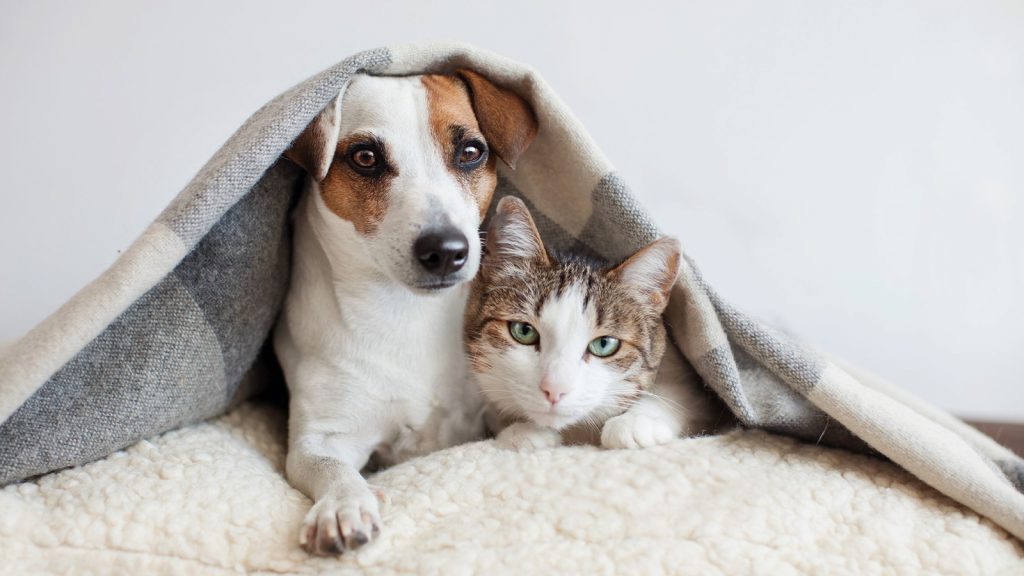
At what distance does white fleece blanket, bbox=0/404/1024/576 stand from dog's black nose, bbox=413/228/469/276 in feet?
1.01

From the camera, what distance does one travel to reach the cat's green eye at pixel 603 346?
1331 mm

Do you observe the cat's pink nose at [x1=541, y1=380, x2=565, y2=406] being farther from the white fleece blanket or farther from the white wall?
the white wall

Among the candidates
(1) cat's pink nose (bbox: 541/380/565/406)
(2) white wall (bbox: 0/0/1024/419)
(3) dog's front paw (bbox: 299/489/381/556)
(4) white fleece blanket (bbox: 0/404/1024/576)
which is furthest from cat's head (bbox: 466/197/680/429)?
(2) white wall (bbox: 0/0/1024/419)

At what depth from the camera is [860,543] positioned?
43.0 inches

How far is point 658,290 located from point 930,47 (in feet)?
4.03

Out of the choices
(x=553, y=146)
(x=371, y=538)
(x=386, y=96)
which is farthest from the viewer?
(x=553, y=146)

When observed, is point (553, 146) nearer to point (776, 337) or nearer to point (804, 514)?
point (776, 337)

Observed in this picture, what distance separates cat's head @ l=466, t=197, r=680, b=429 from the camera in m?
1.29

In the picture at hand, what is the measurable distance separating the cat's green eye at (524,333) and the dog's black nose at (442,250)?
0.61ft

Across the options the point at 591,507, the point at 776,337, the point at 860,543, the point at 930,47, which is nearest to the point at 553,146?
the point at 776,337

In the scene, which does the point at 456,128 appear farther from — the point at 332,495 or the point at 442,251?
the point at 332,495

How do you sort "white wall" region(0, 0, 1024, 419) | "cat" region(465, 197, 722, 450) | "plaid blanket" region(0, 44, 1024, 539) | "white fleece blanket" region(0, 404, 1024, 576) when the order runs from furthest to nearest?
"white wall" region(0, 0, 1024, 419) → "cat" region(465, 197, 722, 450) → "plaid blanket" region(0, 44, 1024, 539) → "white fleece blanket" region(0, 404, 1024, 576)

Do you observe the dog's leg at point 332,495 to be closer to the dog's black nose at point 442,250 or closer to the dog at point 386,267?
the dog at point 386,267

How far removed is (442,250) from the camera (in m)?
1.20
